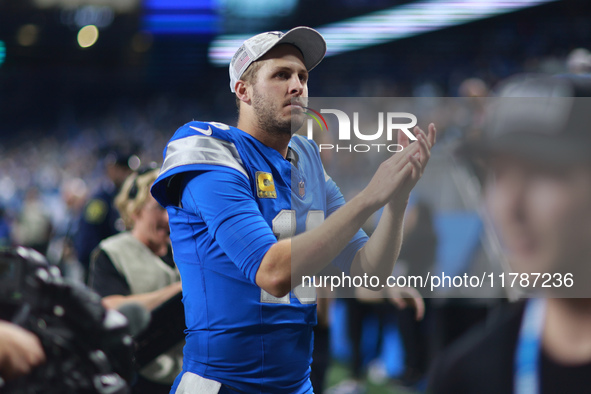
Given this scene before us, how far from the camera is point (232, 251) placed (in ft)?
4.20

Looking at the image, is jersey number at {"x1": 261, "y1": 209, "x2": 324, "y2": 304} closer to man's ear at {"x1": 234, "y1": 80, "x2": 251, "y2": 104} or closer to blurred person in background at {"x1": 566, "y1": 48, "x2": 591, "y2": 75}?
man's ear at {"x1": 234, "y1": 80, "x2": 251, "y2": 104}

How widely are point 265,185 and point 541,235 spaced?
2.76ft

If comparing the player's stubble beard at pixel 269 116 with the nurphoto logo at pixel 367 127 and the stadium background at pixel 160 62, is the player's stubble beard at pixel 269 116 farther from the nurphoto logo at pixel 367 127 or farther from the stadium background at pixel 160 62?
the stadium background at pixel 160 62

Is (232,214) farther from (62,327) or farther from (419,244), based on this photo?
(62,327)

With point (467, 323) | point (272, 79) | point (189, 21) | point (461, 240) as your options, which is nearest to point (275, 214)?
point (272, 79)

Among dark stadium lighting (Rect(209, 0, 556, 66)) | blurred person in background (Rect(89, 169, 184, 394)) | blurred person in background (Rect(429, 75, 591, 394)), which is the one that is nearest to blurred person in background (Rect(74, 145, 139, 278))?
blurred person in background (Rect(89, 169, 184, 394))

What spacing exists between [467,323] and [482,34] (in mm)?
15931

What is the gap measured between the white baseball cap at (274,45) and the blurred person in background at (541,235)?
870 mm

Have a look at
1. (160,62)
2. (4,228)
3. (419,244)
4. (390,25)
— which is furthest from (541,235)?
(160,62)

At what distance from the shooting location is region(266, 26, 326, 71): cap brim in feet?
4.86

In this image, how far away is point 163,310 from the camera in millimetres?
2041

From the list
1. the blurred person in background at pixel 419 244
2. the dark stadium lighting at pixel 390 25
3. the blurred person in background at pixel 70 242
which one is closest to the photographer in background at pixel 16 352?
the blurred person in background at pixel 419 244

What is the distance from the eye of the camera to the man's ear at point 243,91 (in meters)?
1.54

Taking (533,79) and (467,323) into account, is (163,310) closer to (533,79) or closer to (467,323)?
(467,323)
